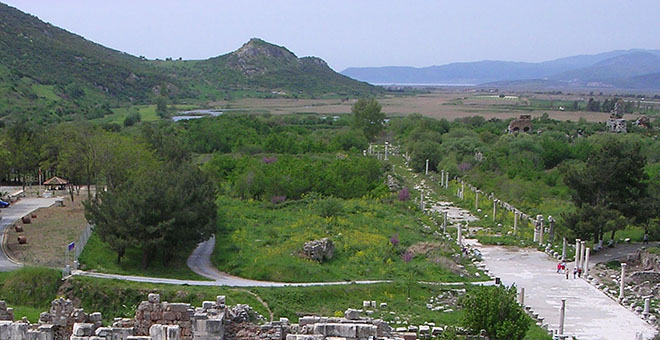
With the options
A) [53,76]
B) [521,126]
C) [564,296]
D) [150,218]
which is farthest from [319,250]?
[53,76]

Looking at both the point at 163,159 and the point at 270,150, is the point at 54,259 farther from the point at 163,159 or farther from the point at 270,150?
the point at 270,150

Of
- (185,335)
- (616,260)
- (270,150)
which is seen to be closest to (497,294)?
(185,335)

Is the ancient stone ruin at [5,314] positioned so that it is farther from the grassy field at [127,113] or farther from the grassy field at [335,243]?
the grassy field at [127,113]

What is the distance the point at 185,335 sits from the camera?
13445 millimetres

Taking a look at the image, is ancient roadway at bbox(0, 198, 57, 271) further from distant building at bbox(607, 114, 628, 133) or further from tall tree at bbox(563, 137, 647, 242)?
distant building at bbox(607, 114, 628, 133)

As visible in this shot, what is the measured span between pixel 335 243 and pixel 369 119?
206 feet

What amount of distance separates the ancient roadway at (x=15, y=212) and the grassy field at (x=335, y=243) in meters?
9.69

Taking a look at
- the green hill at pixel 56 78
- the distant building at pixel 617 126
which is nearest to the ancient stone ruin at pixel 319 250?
the green hill at pixel 56 78

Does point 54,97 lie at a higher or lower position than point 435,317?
higher

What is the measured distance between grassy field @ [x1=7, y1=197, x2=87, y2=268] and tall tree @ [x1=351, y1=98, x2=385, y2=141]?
194 feet

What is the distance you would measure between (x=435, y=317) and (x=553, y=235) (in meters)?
18.6

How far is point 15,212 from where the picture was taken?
40625mm

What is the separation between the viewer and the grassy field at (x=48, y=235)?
97.6 feet

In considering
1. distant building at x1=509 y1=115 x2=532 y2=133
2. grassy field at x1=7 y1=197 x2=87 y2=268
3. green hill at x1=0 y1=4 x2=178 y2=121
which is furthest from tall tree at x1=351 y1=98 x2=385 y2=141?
grassy field at x1=7 y1=197 x2=87 y2=268
